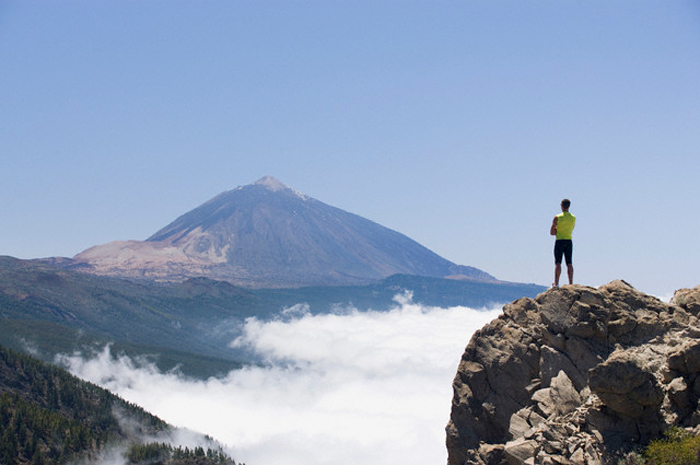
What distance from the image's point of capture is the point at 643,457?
23234mm

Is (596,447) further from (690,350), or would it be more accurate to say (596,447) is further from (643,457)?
(690,350)

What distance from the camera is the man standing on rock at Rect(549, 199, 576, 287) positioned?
3095 centimetres

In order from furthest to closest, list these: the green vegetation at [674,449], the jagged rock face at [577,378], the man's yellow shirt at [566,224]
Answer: the man's yellow shirt at [566,224], the jagged rock face at [577,378], the green vegetation at [674,449]

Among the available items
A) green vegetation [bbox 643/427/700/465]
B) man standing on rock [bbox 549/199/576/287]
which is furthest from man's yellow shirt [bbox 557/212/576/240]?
green vegetation [bbox 643/427/700/465]

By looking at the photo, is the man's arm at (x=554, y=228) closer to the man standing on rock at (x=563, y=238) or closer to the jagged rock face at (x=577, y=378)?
the man standing on rock at (x=563, y=238)

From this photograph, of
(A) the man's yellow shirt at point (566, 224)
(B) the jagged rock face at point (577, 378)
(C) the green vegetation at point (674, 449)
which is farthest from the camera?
(A) the man's yellow shirt at point (566, 224)

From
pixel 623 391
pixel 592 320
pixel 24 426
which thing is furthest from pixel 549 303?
pixel 24 426

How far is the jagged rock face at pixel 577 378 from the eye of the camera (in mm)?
23875

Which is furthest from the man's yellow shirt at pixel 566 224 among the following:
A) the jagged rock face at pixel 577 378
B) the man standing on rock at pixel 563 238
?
the jagged rock face at pixel 577 378

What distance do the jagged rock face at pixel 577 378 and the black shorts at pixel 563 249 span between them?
2164mm

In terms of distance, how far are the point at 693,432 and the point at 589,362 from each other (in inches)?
174

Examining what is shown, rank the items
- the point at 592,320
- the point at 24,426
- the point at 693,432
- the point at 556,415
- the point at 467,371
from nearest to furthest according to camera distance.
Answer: the point at 693,432, the point at 556,415, the point at 592,320, the point at 467,371, the point at 24,426

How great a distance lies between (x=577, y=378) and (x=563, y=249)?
637 centimetres

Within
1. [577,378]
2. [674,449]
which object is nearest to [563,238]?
[577,378]
